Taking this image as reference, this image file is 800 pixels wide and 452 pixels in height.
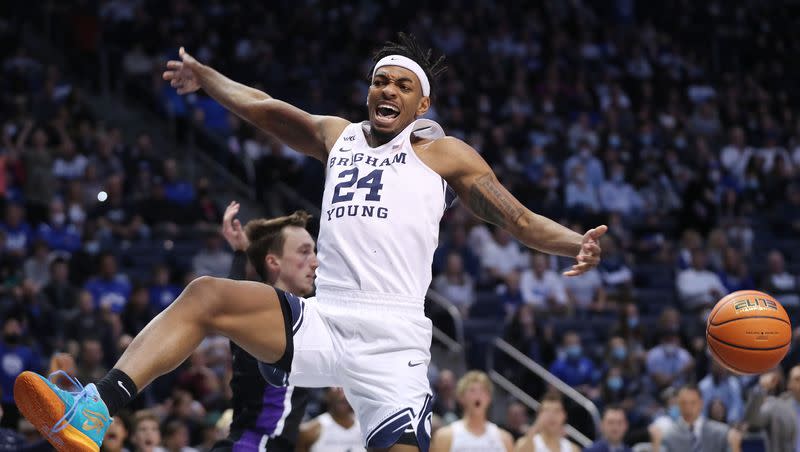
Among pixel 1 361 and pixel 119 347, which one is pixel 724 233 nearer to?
pixel 119 347

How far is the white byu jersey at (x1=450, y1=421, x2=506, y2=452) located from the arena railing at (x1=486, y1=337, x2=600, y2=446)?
3.75 m

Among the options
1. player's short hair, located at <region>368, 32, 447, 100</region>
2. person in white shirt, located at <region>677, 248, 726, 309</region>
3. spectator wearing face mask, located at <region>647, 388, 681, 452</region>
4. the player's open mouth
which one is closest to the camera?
the player's open mouth

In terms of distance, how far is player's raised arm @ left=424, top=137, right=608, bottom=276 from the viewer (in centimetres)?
613

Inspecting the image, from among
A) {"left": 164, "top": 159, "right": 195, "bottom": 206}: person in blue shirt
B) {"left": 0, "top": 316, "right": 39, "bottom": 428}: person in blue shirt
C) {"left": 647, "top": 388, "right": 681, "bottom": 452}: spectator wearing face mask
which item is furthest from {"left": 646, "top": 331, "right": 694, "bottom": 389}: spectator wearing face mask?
{"left": 0, "top": 316, "right": 39, "bottom": 428}: person in blue shirt

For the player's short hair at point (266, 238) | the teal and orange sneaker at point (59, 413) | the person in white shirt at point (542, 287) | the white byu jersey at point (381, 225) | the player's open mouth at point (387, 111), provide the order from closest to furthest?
the teal and orange sneaker at point (59, 413), the white byu jersey at point (381, 225), the player's open mouth at point (387, 111), the player's short hair at point (266, 238), the person in white shirt at point (542, 287)

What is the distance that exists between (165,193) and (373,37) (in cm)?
693

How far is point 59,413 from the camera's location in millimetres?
5137

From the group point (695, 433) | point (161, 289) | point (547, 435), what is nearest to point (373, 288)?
point (547, 435)

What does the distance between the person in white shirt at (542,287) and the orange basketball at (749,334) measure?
9430 millimetres

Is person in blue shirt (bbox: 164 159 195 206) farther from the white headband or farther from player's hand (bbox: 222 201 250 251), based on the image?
the white headband

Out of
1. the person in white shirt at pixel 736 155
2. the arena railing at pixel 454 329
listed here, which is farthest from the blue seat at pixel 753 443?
the person in white shirt at pixel 736 155

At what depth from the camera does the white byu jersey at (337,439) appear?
10148 mm

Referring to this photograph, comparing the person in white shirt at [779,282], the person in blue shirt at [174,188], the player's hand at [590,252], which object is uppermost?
the person in white shirt at [779,282]

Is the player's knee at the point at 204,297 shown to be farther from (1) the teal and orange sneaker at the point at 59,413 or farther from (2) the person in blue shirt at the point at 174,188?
(2) the person in blue shirt at the point at 174,188
